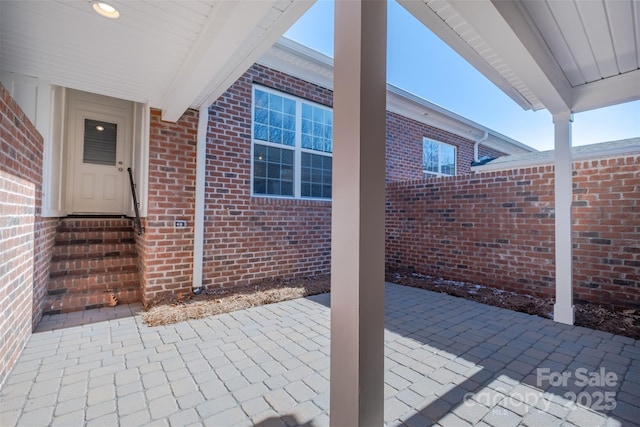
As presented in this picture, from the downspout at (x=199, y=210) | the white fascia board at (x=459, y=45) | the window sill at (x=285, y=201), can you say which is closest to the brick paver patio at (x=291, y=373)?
the downspout at (x=199, y=210)

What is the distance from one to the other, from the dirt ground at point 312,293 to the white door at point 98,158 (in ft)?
8.57

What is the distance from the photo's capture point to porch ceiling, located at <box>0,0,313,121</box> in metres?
2.04

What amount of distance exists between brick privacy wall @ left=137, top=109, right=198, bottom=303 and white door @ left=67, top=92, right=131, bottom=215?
177 cm

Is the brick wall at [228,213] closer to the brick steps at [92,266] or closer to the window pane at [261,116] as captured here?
the window pane at [261,116]

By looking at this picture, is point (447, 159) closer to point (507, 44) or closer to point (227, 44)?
point (507, 44)

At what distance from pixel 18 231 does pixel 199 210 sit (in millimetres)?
1832

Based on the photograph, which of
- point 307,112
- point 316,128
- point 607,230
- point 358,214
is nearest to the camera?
point 358,214

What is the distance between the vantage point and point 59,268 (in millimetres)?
3801

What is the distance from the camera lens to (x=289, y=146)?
16.7ft

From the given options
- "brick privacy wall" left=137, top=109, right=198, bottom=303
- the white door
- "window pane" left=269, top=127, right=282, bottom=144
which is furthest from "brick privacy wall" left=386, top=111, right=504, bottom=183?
the white door

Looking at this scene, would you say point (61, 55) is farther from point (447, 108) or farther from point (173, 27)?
point (447, 108)

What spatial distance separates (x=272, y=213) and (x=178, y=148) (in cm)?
169

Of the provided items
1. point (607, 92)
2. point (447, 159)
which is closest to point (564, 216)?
point (607, 92)

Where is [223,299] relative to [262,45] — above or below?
below
